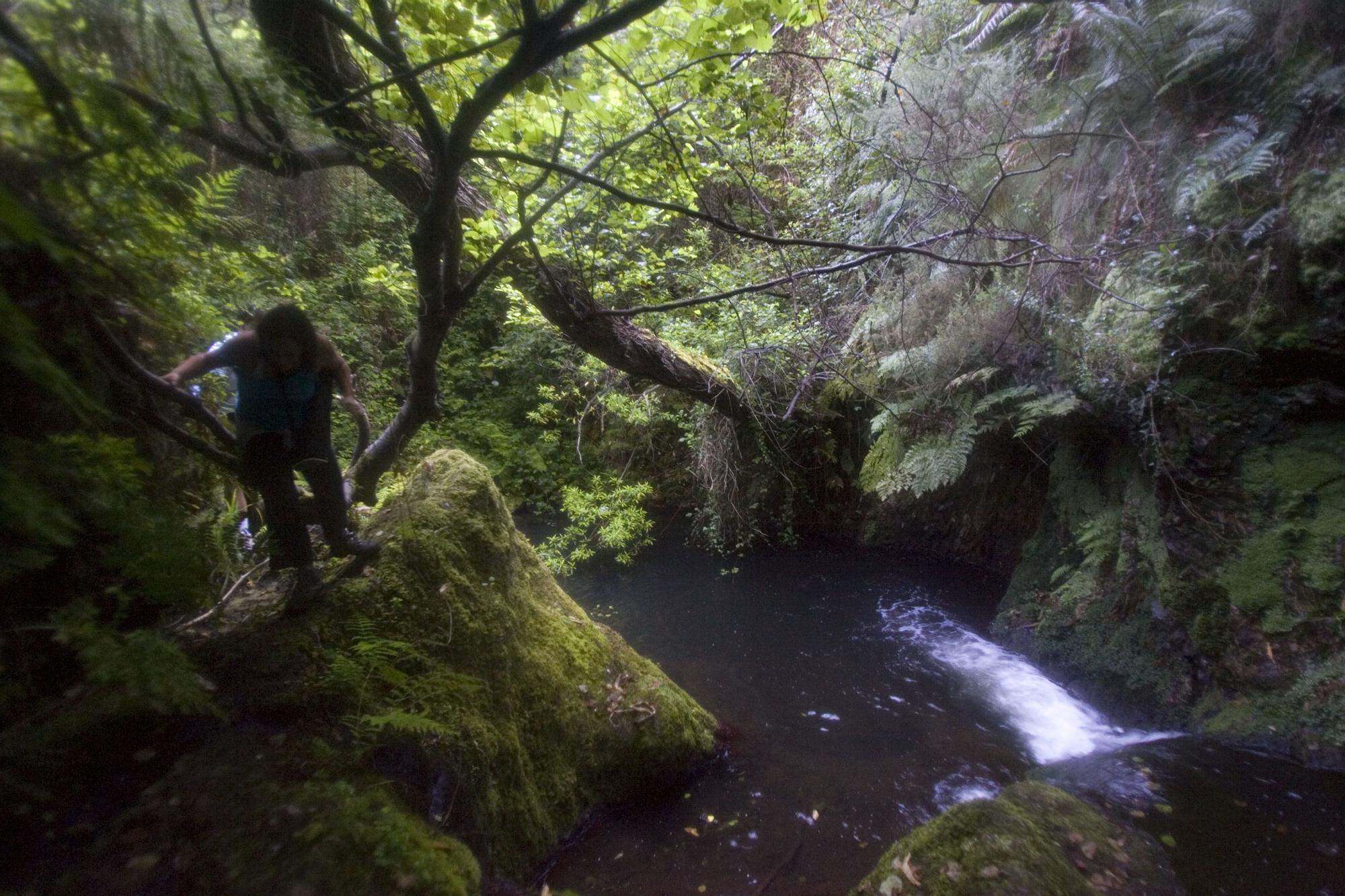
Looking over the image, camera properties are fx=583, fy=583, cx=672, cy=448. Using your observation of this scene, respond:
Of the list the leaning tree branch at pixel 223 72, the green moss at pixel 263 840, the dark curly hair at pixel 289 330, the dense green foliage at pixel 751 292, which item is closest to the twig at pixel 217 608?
the dense green foliage at pixel 751 292

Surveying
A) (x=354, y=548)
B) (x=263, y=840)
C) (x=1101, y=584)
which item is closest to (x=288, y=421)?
(x=354, y=548)

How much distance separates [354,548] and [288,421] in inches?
26.4

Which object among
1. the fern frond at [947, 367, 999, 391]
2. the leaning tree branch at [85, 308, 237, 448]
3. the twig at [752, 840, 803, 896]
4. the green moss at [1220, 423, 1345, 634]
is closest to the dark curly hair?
the leaning tree branch at [85, 308, 237, 448]

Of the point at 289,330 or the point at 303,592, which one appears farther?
the point at 303,592

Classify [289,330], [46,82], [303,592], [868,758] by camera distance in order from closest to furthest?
[46,82], [289,330], [303,592], [868,758]

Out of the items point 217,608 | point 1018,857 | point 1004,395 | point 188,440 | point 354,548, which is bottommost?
point 1018,857

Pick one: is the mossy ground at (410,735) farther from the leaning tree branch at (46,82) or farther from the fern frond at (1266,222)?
the fern frond at (1266,222)

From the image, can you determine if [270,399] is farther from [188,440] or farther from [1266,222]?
[1266,222]

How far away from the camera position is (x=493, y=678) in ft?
9.47

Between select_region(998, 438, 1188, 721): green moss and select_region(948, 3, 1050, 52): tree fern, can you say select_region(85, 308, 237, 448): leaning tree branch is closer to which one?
select_region(998, 438, 1188, 721): green moss

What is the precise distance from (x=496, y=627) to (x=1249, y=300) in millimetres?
4985

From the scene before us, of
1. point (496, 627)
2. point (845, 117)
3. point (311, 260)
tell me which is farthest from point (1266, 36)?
point (311, 260)

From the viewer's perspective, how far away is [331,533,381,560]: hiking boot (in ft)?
8.57

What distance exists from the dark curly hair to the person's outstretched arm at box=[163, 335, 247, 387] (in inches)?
2.5
